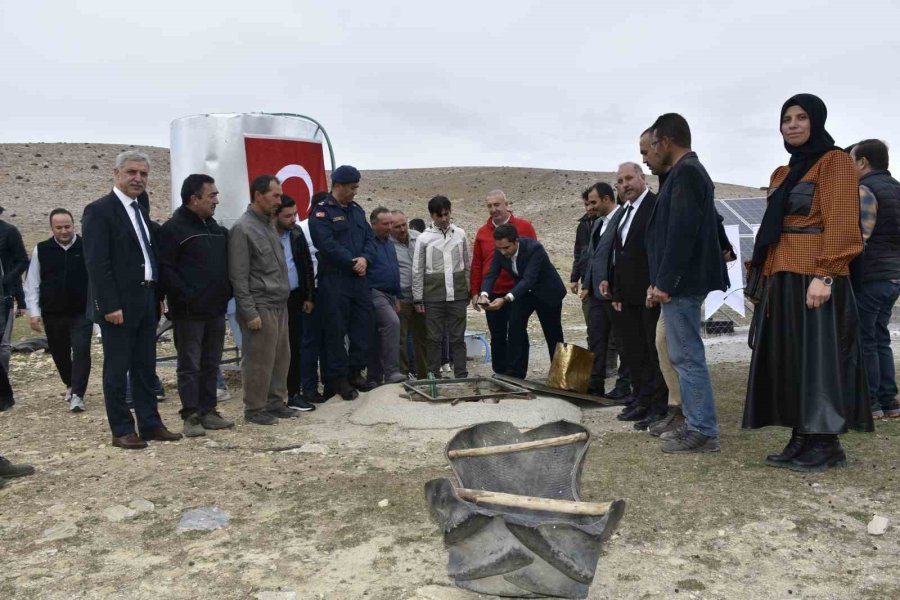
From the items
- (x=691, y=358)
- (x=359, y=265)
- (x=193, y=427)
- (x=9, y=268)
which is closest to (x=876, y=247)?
(x=691, y=358)

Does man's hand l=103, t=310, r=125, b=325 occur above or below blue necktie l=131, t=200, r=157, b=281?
below

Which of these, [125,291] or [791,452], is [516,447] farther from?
[125,291]

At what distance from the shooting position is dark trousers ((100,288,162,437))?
5.38 metres

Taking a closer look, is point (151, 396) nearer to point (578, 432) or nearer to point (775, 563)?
point (578, 432)

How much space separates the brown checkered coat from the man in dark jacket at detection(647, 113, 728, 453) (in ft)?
1.66

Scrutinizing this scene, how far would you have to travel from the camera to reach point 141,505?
4.28m

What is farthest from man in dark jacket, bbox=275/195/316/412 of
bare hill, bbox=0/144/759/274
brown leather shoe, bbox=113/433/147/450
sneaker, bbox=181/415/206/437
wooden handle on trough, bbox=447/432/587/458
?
bare hill, bbox=0/144/759/274

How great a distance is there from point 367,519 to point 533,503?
129 cm

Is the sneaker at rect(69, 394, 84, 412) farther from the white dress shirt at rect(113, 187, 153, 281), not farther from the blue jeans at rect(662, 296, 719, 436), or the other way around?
the blue jeans at rect(662, 296, 719, 436)

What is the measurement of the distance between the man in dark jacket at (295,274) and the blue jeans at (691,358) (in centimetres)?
337

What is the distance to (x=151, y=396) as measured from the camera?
225 inches

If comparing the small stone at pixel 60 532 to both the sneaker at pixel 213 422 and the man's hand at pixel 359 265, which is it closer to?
the sneaker at pixel 213 422

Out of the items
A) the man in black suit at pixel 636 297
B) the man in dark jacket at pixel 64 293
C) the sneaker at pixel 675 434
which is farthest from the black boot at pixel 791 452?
the man in dark jacket at pixel 64 293

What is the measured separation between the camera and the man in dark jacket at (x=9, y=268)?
286 inches
